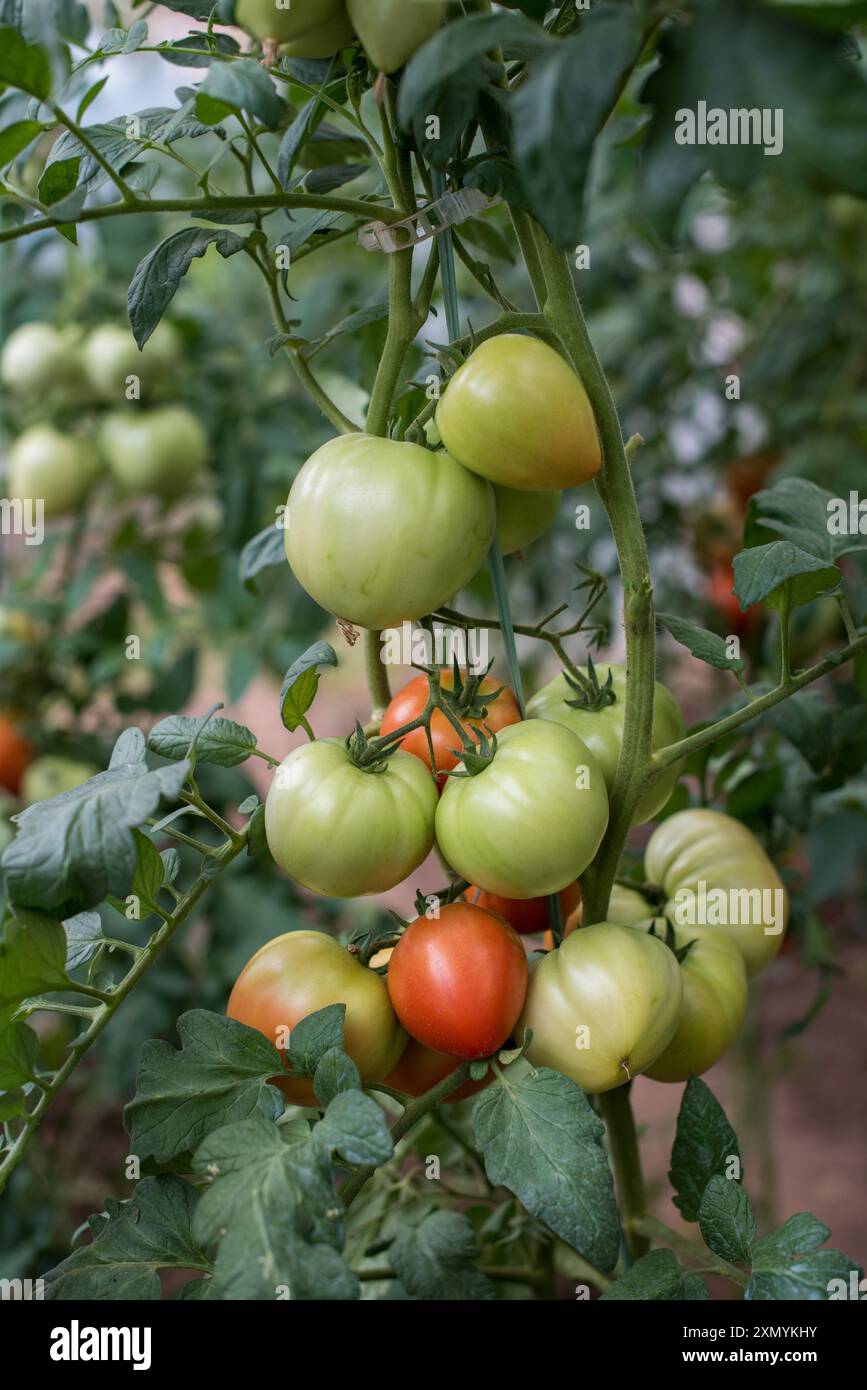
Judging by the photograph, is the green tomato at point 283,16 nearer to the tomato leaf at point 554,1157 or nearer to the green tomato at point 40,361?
the tomato leaf at point 554,1157

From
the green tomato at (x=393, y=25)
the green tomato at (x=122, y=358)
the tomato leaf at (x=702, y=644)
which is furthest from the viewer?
the green tomato at (x=122, y=358)

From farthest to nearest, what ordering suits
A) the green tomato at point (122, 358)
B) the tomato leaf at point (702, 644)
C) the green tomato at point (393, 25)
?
the green tomato at point (122, 358) < the tomato leaf at point (702, 644) < the green tomato at point (393, 25)

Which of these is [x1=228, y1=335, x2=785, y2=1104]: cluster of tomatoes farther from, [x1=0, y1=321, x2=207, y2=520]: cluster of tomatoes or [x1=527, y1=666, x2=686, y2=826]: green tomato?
[x1=0, y1=321, x2=207, y2=520]: cluster of tomatoes

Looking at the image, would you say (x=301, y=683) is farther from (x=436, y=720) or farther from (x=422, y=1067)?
(x=422, y=1067)

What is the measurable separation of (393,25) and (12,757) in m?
0.91

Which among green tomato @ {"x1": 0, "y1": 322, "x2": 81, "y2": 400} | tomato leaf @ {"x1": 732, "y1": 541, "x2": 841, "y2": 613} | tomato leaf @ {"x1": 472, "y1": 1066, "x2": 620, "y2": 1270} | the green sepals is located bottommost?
tomato leaf @ {"x1": 472, "y1": 1066, "x2": 620, "y2": 1270}

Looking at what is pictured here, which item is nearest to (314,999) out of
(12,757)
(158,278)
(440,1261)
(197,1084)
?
(197,1084)

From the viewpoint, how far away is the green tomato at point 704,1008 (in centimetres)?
55

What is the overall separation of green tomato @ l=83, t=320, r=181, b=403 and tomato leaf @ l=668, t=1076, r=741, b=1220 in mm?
899

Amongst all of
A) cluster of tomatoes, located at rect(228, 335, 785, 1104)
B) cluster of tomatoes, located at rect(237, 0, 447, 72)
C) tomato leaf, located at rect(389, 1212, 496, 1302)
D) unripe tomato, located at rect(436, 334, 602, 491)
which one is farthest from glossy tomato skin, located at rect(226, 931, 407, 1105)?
cluster of tomatoes, located at rect(237, 0, 447, 72)

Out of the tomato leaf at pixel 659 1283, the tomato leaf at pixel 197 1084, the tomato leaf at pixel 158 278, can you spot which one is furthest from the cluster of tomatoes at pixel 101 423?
the tomato leaf at pixel 659 1283

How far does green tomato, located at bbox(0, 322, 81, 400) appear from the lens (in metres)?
1.19

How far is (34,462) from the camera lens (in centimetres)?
120

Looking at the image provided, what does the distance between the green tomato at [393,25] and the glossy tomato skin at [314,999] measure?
1.15 ft
